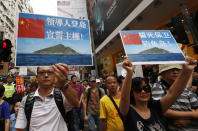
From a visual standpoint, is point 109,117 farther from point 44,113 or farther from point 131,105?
point 44,113

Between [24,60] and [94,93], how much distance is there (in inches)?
103

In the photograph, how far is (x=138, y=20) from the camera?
8117 mm

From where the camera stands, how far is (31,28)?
1717 millimetres

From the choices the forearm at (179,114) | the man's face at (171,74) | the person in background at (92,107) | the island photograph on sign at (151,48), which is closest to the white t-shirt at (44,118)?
the island photograph on sign at (151,48)

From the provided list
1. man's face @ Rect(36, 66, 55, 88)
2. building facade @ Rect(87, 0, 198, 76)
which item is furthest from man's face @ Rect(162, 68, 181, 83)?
building facade @ Rect(87, 0, 198, 76)

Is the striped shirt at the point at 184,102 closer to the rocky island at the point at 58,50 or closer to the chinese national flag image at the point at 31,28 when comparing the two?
the rocky island at the point at 58,50

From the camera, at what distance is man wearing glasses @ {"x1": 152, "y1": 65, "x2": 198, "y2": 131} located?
1460 mm

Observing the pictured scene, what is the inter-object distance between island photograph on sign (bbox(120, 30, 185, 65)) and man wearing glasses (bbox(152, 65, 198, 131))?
0.16 meters

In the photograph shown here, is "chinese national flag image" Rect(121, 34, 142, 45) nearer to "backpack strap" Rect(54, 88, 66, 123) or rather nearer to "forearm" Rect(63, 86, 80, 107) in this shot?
"forearm" Rect(63, 86, 80, 107)

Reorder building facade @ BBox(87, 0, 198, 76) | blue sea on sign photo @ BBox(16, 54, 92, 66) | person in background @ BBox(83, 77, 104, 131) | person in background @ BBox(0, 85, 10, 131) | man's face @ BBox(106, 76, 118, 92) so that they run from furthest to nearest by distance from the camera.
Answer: building facade @ BBox(87, 0, 198, 76), person in background @ BBox(83, 77, 104, 131), man's face @ BBox(106, 76, 118, 92), person in background @ BBox(0, 85, 10, 131), blue sea on sign photo @ BBox(16, 54, 92, 66)

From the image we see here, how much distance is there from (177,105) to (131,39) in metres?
1.08

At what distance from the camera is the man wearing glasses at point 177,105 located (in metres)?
1.46

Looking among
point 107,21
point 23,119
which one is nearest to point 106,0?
point 107,21

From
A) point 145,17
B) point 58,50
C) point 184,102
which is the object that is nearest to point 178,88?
point 184,102
